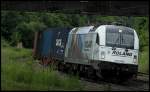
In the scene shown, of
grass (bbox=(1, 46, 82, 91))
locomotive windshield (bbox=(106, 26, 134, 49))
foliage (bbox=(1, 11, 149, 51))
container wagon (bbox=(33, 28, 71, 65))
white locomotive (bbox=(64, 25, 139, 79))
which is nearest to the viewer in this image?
grass (bbox=(1, 46, 82, 91))

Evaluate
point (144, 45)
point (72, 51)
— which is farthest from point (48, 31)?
point (144, 45)

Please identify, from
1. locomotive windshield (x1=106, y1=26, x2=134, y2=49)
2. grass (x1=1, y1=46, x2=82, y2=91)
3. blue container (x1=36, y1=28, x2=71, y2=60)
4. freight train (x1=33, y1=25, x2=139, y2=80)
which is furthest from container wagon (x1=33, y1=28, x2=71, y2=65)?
grass (x1=1, y1=46, x2=82, y2=91)

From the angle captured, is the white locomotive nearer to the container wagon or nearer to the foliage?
the container wagon

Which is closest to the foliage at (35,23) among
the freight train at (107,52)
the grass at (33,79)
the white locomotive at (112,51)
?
the freight train at (107,52)

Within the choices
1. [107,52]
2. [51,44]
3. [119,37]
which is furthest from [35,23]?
[107,52]

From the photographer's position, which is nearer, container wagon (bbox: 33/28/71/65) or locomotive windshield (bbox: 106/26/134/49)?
locomotive windshield (bbox: 106/26/134/49)

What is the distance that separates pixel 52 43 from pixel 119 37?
10.1 m

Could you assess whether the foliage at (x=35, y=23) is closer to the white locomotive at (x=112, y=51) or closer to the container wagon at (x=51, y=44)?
the container wagon at (x=51, y=44)

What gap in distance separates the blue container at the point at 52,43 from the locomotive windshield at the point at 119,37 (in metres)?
6.26

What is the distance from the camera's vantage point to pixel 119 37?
23.8 m

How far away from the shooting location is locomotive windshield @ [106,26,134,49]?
77.5 ft

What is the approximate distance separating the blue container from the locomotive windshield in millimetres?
6255

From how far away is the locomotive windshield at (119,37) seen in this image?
2362 centimetres

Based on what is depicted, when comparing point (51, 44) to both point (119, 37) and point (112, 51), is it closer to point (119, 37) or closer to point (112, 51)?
point (119, 37)
